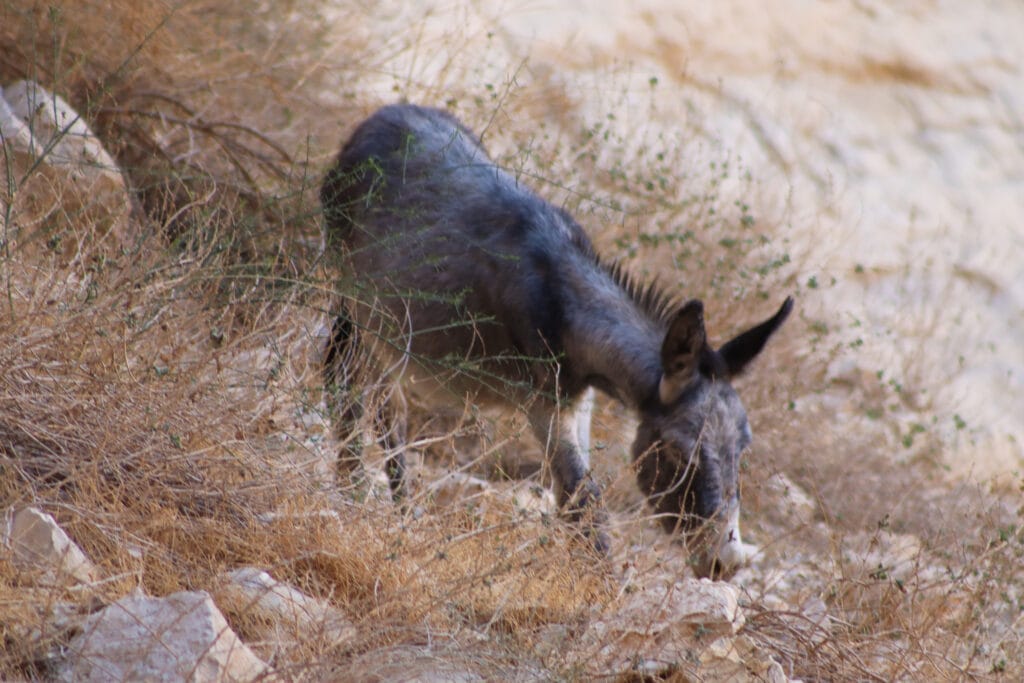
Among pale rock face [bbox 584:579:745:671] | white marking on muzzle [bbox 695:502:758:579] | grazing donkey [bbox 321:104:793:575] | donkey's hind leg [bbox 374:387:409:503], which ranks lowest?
donkey's hind leg [bbox 374:387:409:503]

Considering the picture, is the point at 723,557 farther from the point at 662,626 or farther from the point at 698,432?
the point at 662,626

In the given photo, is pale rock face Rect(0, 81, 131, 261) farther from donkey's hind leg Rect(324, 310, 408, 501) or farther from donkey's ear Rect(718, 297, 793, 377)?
donkey's ear Rect(718, 297, 793, 377)

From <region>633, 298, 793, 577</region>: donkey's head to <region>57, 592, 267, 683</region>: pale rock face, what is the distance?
2027mm

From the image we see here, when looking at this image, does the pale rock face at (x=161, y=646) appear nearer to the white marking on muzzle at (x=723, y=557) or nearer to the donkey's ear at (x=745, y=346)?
the white marking on muzzle at (x=723, y=557)

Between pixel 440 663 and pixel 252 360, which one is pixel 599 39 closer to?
pixel 252 360

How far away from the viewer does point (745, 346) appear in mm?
5293

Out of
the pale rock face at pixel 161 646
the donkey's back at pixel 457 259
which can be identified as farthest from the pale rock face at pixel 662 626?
the donkey's back at pixel 457 259

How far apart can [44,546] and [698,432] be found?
99.5 inches

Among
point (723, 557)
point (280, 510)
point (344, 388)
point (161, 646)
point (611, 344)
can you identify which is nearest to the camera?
point (161, 646)

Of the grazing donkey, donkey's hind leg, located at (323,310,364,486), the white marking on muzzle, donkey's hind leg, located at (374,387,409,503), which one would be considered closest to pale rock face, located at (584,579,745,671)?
the grazing donkey

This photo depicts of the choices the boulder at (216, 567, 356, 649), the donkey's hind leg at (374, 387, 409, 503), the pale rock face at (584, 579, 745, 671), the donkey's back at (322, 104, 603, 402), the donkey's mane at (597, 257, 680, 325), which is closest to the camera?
the boulder at (216, 567, 356, 649)

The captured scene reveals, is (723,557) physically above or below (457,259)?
below

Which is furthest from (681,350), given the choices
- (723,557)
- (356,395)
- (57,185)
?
(57,185)

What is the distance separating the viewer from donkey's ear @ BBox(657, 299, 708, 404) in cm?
504
